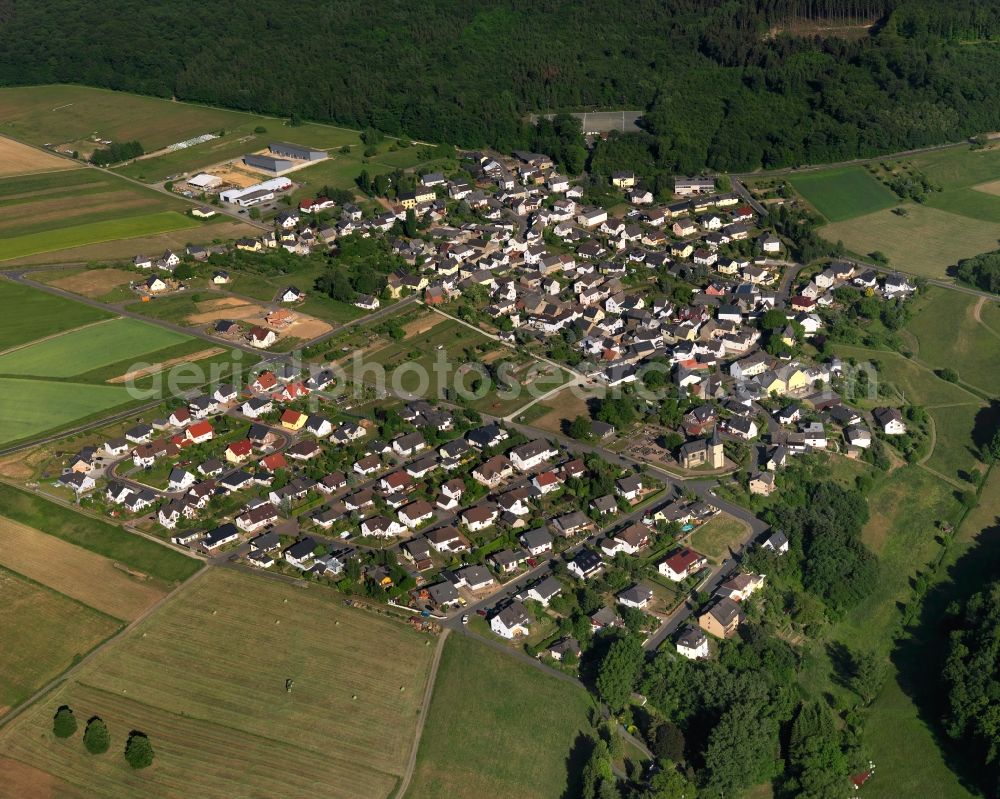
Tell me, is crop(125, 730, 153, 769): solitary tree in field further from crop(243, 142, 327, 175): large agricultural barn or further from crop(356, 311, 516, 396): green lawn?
crop(243, 142, 327, 175): large agricultural barn

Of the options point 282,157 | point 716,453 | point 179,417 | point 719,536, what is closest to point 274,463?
point 179,417

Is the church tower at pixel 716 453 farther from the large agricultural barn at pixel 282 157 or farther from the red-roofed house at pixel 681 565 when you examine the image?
the large agricultural barn at pixel 282 157

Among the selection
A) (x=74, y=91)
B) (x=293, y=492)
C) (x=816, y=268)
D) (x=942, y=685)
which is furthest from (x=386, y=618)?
(x=74, y=91)

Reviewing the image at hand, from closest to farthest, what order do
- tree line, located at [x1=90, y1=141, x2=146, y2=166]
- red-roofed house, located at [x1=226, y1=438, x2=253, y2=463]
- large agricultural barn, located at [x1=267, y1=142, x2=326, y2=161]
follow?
red-roofed house, located at [x1=226, y1=438, x2=253, y2=463]
large agricultural barn, located at [x1=267, y1=142, x2=326, y2=161]
tree line, located at [x1=90, y1=141, x2=146, y2=166]

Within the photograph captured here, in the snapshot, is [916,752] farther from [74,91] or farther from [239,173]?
[74,91]

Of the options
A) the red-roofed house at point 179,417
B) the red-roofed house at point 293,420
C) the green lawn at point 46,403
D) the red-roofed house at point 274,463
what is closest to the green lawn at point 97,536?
the green lawn at point 46,403

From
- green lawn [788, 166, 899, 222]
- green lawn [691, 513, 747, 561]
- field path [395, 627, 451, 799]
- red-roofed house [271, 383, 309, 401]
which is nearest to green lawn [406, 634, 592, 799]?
field path [395, 627, 451, 799]
